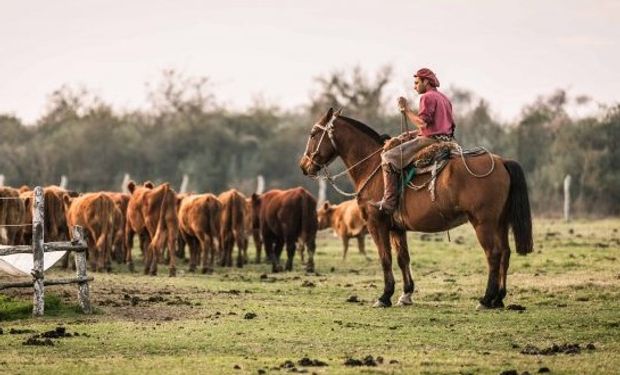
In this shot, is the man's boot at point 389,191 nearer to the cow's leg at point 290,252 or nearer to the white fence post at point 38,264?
the white fence post at point 38,264

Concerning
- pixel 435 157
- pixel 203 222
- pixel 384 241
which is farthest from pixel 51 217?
pixel 435 157

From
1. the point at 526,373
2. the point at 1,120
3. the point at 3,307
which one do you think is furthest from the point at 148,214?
the point at 1,120

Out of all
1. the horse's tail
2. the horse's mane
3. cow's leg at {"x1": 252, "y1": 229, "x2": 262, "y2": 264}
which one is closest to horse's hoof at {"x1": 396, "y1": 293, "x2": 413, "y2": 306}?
the horse's tail

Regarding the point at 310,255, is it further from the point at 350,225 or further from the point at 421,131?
the point at 421,131

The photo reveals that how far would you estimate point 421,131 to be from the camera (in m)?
19.4

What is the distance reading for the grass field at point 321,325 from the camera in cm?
1316

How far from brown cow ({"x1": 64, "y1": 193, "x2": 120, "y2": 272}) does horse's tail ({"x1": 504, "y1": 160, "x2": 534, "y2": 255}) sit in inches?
492

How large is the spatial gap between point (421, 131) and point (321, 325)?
4.16 m

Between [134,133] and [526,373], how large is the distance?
222 ft

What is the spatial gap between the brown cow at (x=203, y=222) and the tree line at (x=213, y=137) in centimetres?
3538

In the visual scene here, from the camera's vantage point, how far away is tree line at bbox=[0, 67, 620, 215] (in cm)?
7081

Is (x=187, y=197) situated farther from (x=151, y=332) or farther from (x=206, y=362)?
(x=206, y=362)

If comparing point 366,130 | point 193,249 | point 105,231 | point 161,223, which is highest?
point 366,130

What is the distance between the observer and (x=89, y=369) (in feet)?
42.4
